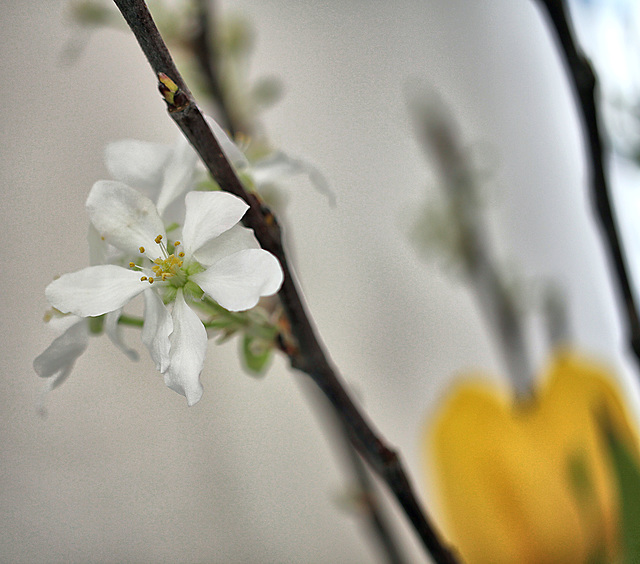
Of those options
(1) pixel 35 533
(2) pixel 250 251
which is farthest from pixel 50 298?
(1) pixel 35 533

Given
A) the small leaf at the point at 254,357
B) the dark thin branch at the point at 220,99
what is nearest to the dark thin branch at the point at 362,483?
the dark thin branch at the point at 220,99

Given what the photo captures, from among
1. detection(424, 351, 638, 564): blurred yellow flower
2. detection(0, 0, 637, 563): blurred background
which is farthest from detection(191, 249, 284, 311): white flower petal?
detection(424, 351, 638, 564): blurred yellow flower

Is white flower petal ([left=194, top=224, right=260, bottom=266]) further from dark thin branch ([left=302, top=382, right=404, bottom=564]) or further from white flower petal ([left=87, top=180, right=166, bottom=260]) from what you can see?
dark thin branch ([left=302, top=382, right=404, bottom=564])

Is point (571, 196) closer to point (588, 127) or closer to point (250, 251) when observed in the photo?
point (588, 127)

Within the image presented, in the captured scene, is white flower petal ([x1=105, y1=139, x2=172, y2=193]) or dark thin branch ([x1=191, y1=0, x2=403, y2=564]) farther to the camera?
dark thin branch ([x1=191, y1=0, x2=403, y2=564])

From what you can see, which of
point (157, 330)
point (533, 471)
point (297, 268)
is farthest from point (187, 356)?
point (297, 268)

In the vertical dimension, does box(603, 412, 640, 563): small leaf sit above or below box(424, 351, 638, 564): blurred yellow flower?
above

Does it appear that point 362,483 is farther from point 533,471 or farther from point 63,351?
point 63,351
